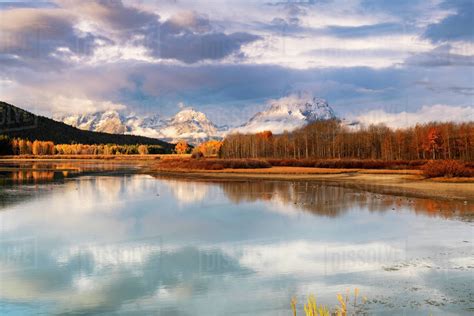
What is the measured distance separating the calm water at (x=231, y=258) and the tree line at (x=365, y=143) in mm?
83625

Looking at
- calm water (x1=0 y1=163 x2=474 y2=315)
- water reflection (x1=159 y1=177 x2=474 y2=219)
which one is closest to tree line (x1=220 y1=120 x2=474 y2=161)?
water reflection (x1=159 y1=177 x2=474 y2=219)

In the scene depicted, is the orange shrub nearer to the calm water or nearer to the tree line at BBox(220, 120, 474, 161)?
the calm water

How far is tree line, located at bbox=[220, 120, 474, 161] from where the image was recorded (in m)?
107

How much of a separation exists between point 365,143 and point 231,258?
107288 millimetres

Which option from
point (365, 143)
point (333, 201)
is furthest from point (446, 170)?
point (365, 143)

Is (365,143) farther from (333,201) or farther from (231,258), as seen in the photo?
(231,258)

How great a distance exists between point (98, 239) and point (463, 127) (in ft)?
353

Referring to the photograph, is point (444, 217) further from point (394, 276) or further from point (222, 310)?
point (222, 310)

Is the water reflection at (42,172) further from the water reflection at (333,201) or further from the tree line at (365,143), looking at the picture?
the tree line at (365,143)

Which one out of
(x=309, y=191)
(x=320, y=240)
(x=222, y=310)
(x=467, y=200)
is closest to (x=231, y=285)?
(x=222, y=310)

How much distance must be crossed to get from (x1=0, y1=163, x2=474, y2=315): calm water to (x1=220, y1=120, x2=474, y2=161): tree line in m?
83.6

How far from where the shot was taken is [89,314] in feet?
34.4

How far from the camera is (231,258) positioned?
15766mm

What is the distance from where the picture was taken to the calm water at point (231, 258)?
37.1 ft
